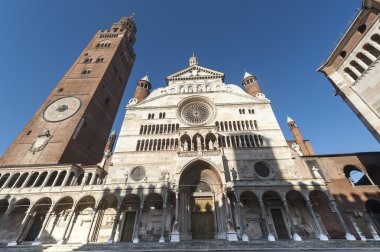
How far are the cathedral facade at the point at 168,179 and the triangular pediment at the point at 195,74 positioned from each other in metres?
3.91

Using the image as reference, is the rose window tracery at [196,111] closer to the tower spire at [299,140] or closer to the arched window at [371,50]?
the tower spire at [299,140]

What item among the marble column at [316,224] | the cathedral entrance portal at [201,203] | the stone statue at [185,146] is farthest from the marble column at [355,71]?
the stone statue at [185,146]

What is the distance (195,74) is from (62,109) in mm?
20848

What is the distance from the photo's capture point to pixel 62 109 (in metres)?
27.5

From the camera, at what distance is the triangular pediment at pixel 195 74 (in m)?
31.8

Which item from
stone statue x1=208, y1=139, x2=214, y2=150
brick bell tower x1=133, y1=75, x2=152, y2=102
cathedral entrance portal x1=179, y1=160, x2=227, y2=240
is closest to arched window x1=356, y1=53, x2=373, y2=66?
stone statue x1=208, y1=139, x2=214, y2=150

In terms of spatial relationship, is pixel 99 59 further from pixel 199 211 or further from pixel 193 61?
pixel 199 211

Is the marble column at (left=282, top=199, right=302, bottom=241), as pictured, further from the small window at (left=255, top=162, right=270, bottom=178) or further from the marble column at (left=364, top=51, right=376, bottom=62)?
the marble column at (left=364, top=51, right=376, bottom=62)

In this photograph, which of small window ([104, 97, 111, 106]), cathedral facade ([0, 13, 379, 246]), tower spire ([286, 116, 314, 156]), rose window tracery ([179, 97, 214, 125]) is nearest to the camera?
cathedral facade ([0, 13, 379, 246])

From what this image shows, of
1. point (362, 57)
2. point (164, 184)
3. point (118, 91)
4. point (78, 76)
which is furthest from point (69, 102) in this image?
point (362, 57)

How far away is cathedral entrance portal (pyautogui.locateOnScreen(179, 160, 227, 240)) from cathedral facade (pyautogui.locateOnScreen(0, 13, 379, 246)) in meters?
0.10

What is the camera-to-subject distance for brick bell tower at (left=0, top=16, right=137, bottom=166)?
23250 millimetres

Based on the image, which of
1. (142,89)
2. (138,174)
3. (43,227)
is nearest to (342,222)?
(138,174)

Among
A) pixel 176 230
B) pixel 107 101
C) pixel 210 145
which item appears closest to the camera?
pixel 176 230
